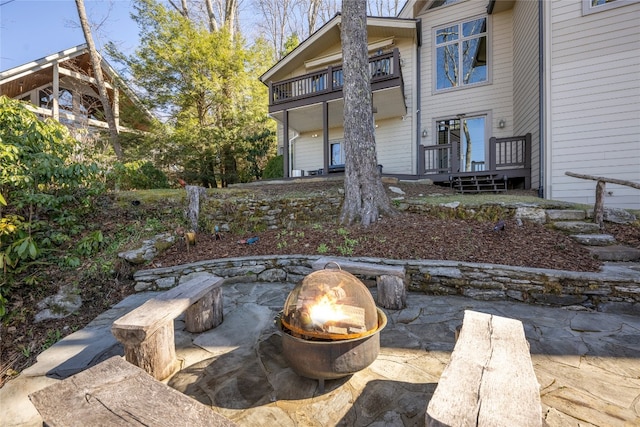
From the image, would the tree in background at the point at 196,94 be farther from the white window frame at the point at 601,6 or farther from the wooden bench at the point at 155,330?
the white window frame at the point at 601,6

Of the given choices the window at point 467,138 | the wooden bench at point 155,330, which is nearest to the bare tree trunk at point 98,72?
the wooden bench at point 155,330

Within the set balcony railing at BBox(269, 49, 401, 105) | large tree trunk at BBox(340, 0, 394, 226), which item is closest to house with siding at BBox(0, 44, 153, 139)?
balcony railing at BBox(269, 49, 401, 105)

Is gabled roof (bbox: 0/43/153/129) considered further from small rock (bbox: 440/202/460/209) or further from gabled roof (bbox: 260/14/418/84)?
small rock (bbox: 440/202/460/209)

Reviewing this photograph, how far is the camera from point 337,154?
38.3ft

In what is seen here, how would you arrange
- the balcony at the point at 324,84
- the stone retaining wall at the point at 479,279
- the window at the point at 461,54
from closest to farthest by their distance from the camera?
the stone retaining wall at the point at 479,279 → the balcony at the point at 324,84 → the window at the point at 461,54

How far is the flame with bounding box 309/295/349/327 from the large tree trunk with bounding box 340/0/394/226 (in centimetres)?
338

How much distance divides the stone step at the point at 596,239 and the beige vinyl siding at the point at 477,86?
5.79 m

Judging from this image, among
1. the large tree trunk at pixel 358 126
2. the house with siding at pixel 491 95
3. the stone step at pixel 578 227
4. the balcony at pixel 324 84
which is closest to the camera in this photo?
the stone step at pixel 578 227

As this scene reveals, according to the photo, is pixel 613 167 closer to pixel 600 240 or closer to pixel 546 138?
pixel 546 138

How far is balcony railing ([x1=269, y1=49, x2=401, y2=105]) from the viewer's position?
8.42 meters

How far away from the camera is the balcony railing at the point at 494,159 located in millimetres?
7426

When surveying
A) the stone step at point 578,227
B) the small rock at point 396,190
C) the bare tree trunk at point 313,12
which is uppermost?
the bare tree trunk at point 313,12

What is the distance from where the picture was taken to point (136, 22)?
11.3 m

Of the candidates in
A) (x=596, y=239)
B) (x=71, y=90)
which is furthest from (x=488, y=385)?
(x=71, y=90)
